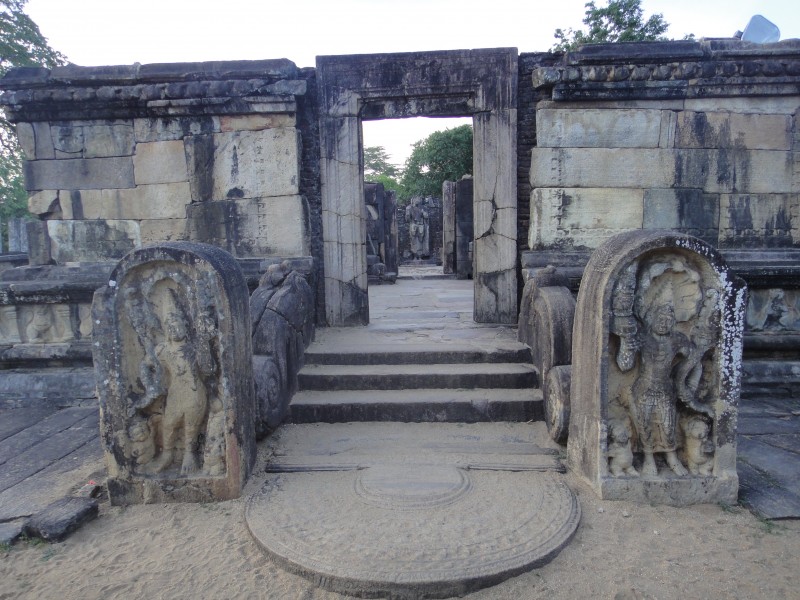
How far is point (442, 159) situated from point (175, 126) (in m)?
22.8

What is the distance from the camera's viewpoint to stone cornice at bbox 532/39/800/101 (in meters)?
5.07

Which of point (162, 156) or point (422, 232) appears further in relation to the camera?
point (422, 232)

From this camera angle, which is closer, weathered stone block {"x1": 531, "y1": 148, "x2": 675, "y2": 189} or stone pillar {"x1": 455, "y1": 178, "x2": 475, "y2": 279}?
weathered stone block {"x1": 531, "y1": 148, "x2": 675, "y2": 189}

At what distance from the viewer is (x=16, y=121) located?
5.46 metres

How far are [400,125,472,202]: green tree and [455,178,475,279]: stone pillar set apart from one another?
1459cm

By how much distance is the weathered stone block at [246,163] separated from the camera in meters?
5.46

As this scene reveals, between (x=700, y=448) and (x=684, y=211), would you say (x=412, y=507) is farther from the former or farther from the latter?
(x=684, y=211)

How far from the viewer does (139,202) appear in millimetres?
5562

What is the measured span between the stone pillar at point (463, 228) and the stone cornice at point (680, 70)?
6604 mm

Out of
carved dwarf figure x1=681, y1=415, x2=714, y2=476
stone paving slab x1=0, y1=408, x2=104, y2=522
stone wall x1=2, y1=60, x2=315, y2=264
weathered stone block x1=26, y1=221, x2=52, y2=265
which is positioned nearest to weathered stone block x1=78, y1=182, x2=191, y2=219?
stone wall x1=2, y1=60, x2=315, y2=264

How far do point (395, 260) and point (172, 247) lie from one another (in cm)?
1080

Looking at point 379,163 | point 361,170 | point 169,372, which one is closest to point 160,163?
point 361,170

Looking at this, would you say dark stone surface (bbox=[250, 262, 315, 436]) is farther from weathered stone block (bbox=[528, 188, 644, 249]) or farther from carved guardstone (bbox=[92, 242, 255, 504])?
weathered stone block (bbox=[528, 188, 644, 249])

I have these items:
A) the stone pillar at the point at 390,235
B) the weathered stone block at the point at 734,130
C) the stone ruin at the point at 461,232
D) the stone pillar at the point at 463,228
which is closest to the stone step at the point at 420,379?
the weathered stone block at the point at 734,130
